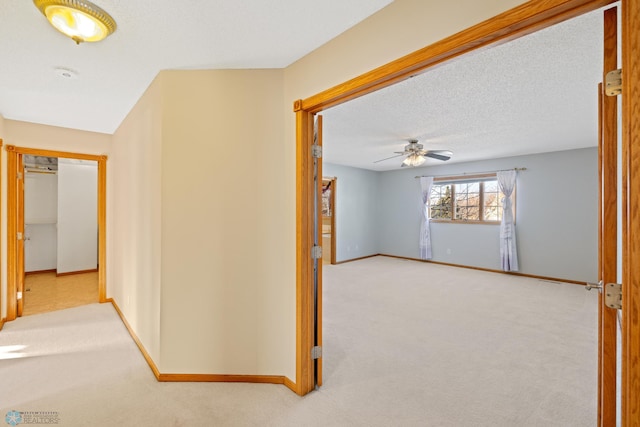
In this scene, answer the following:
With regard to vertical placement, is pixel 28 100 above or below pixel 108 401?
above

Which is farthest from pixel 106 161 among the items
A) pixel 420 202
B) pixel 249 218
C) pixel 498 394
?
pixel 420 202

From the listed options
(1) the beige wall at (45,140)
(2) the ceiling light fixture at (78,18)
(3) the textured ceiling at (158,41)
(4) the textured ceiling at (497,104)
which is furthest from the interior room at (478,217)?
Result: (1) the beige wall at (45,140)

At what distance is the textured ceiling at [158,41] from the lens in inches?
60.0

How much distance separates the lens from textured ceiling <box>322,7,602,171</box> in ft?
6.69

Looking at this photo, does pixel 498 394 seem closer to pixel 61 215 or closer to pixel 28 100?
pixel 28 100

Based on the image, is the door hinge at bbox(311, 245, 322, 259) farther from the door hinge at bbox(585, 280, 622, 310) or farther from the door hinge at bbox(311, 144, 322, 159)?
the door hinge at bbox(585, 280, 622, 310)

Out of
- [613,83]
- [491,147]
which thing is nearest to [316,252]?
[613,83]

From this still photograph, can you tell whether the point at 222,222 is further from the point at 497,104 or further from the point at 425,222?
the point at 425,222

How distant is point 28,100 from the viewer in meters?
2.75

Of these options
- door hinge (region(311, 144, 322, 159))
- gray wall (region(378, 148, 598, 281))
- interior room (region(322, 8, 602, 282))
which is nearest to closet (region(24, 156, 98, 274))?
interior room (region(322, 8, 602, 282))

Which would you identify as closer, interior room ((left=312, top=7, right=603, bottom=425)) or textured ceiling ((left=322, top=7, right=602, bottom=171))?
textured ceiling ((left=322, top=7, right=602, bottom=171))

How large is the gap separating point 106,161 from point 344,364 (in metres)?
4.04

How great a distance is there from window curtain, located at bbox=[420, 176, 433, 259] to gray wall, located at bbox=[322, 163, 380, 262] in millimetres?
1332

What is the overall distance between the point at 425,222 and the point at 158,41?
6405mm
